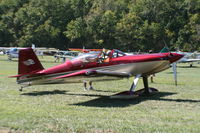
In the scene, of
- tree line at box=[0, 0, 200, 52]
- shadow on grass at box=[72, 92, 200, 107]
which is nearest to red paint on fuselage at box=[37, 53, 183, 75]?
shadow on grass at box=[72, 92, 200, 107]

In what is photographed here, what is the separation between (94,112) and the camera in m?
8.70

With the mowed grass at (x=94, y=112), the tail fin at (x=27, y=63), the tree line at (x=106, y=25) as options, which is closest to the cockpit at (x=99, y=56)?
the mowed grass at (x=94, y=112)

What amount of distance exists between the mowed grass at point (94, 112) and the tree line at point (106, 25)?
60981 millimetres

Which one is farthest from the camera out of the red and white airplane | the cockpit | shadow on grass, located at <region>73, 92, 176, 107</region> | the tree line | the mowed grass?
the tree line

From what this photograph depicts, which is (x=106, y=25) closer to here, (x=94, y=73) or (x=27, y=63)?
(x=27, y=63)

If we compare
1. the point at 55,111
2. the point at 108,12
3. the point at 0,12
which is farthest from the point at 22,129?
the point at 0,12

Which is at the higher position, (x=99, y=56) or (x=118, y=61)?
(x=99, y=56)

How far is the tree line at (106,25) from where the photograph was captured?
254ft

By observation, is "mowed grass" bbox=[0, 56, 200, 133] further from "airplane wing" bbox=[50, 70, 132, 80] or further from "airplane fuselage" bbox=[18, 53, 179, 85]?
"airplane wing" bbox=[50, 70, 132, 80]

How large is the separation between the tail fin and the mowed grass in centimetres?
94

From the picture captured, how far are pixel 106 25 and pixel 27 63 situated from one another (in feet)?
228

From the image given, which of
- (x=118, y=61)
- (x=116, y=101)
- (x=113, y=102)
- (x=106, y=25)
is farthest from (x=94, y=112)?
(x=106, y=25)

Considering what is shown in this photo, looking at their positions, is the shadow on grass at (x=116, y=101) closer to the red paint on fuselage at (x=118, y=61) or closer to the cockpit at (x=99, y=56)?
the red paint on fuselage at (x=118, y=61)

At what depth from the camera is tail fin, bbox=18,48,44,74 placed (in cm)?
1212
